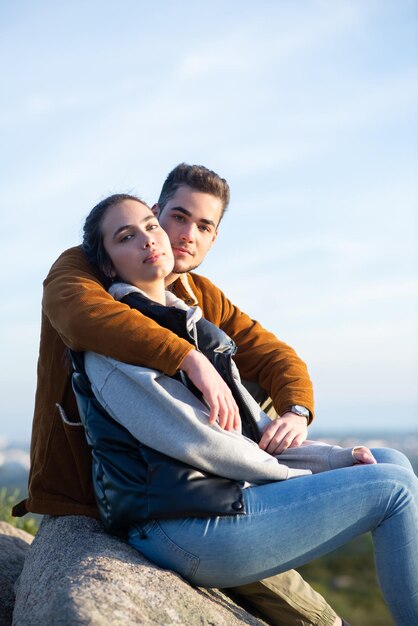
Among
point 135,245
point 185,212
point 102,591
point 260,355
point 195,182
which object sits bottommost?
point 102,591

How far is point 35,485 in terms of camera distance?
346 centimetres

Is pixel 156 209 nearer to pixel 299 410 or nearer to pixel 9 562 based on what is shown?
pixel 299 410

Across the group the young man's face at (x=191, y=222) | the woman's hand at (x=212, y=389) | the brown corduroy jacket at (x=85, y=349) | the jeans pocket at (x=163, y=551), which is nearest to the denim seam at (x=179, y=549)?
the jeans pocket at (x=163, y=551)

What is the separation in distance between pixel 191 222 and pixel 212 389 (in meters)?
1.60

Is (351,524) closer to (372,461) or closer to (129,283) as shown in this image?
(372,461)

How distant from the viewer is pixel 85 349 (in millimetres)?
3041

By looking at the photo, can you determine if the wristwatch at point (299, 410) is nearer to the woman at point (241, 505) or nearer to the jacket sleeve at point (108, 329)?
the woman at point (241, 505)

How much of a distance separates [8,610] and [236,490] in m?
1.57

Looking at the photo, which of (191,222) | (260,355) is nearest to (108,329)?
(260,355)

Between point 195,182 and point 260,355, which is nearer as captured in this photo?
point 260,355

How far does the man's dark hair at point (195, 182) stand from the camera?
175 inches

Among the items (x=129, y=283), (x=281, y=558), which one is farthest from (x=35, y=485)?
(x=281, y=558)

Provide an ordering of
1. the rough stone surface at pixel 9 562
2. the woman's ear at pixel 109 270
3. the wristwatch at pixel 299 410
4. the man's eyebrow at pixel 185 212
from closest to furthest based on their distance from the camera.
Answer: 1. the woman's ear at pixel 109 270
2. the wristwatch at pixel 299 410
3. the rough stone surface at pixel 9 562
4. the man's eyebrow at pixel 185 212

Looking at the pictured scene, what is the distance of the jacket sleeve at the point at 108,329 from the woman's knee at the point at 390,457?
1.00 m
